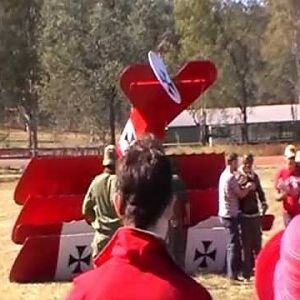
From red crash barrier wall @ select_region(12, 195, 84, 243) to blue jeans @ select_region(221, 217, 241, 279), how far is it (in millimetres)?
1819

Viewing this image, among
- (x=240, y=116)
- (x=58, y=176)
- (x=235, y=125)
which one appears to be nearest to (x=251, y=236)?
(x=58, y=176)

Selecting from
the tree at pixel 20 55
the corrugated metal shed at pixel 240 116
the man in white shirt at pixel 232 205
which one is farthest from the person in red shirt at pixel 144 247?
the corrugated metal shed at pixel 240 116

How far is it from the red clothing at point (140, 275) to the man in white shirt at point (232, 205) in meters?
9.21

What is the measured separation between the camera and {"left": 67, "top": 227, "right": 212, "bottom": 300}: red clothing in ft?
9.79

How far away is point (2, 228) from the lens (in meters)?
21.0

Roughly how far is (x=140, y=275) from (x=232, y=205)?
9.42m

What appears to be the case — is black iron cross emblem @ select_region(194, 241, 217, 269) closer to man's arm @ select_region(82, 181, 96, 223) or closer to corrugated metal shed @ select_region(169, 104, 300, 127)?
man's arm @ select_region(82, 181, 96, 223)

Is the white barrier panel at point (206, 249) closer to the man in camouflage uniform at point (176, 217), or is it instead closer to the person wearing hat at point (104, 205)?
the person wearing hat at point (104, 205)

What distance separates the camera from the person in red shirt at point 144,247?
9.81ft

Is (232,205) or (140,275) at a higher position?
(140,275)

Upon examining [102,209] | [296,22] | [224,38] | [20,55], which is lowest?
[102,209]

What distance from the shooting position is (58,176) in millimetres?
12930

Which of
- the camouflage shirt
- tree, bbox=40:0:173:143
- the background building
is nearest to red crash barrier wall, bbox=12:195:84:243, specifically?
the camouflage shirt

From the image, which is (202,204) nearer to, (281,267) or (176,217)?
(176,217)
